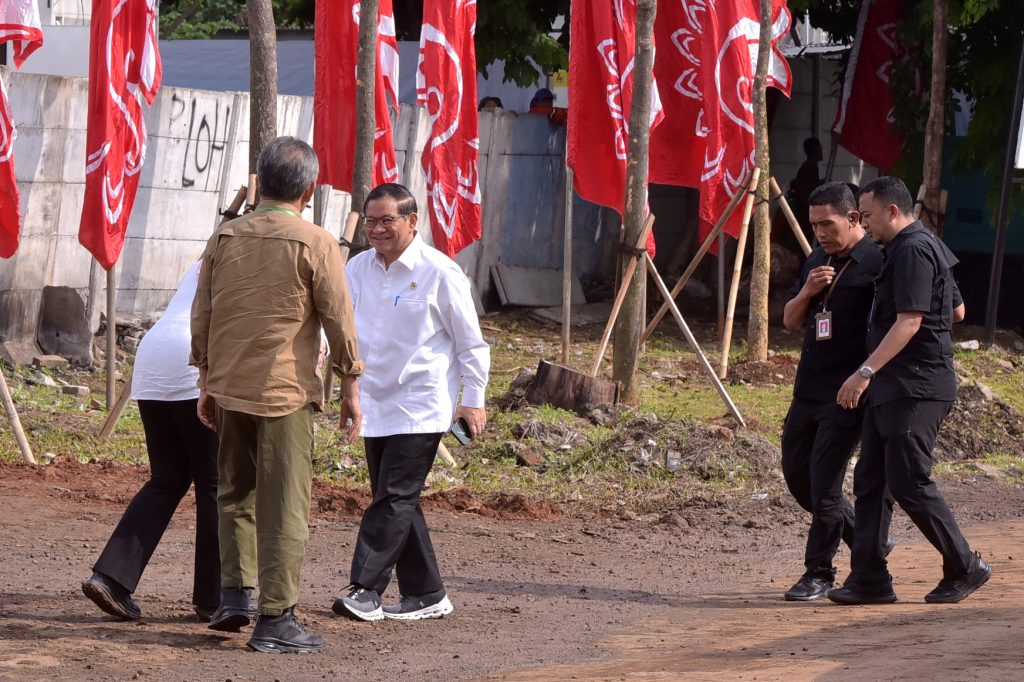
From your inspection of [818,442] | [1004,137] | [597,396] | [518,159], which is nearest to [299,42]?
[518,159]

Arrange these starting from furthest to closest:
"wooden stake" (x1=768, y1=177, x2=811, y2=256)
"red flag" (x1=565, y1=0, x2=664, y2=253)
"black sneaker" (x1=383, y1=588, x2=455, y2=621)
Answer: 1. "wooden stake" (x1=768, y1=177, x2=811, y2=256)
2. "red flag" (x1=565, y1=0, x2=664, y2=253)
3. "black sneaker" (x1=383, y1=588, x2=455, y2=621)

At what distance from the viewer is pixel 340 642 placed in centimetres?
562

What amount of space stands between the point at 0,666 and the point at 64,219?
8.30 m

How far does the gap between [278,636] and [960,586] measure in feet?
10.3

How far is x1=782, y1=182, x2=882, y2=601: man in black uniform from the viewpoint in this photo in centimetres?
657

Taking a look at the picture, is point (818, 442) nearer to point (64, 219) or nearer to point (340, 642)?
point (340, 642)

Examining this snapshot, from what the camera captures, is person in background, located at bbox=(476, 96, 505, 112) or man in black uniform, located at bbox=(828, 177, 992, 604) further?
person in background, located at bbox=(476, 96, 505, 112)

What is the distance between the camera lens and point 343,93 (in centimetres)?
1152

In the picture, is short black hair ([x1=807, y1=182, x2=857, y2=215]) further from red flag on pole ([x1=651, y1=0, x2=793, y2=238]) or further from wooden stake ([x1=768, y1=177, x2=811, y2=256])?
red flag on pole ([x1=651, y1=0, x2=793, y2=238])

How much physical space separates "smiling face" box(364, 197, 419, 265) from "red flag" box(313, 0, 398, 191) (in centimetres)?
534

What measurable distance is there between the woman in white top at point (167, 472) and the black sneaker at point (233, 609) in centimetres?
30

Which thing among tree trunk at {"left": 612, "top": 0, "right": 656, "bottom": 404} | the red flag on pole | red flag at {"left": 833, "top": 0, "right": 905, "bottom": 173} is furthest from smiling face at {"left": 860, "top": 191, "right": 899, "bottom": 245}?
red flag at {"left": 833, "top": 0, "right": 905, "bottom": 173}

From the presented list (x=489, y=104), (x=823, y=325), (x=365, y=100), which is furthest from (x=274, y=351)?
(x=489, y=104)

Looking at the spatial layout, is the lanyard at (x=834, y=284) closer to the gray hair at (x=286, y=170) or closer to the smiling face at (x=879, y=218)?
the smiling face at (x=879, y=218)
